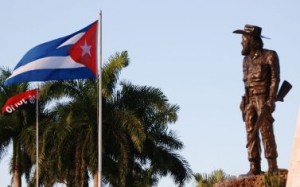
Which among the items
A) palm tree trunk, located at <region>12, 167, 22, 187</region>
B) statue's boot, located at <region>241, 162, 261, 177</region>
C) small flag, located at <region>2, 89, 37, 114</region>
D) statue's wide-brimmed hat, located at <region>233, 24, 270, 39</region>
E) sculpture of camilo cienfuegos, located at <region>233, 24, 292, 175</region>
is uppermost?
small flag, located at <region>2, 89, 37, 114</region>

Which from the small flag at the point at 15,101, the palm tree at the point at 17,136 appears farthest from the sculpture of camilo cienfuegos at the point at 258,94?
the palm tree at the point at 17,136

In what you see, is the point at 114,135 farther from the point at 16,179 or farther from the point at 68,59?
the point at 68,59

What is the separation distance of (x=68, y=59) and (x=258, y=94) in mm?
4597

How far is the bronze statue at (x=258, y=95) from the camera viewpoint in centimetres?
1923

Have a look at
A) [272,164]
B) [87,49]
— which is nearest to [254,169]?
[272,164]

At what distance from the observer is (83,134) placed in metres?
36.0

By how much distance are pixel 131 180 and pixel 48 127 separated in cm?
364

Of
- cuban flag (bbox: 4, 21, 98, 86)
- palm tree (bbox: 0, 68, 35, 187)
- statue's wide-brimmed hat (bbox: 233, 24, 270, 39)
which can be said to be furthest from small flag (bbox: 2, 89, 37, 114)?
statue's wide-brimmed hat (bbox: 233, 24, 270, 39)

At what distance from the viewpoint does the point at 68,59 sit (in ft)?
71.5

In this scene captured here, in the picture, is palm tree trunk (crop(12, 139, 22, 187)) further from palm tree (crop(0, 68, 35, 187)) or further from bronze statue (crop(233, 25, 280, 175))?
bronze statue (crop(233, 25, 280, 175))

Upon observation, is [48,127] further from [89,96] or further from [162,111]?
[162,111]

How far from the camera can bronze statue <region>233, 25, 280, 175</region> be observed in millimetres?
19234

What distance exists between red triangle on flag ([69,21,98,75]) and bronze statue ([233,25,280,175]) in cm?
350

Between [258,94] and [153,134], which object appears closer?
[258,94]
